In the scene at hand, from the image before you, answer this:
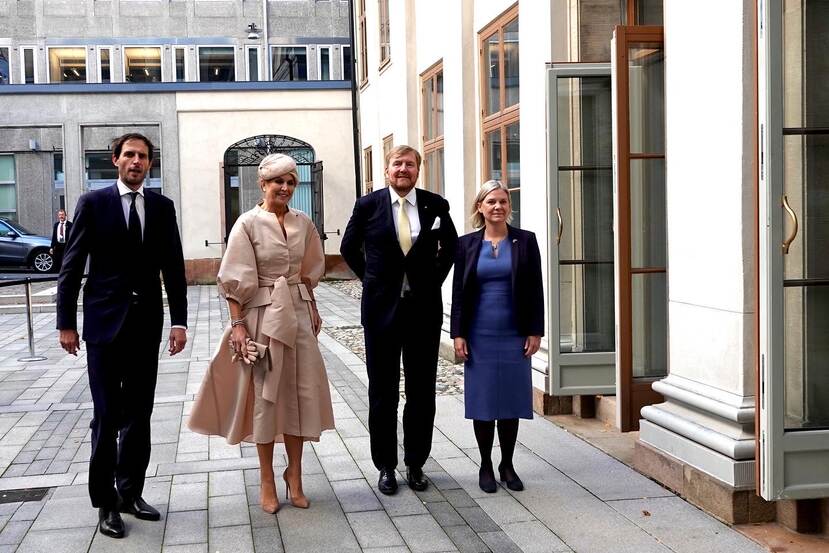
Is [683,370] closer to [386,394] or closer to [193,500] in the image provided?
[386,394]

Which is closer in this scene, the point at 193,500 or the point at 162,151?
the point at 193,500

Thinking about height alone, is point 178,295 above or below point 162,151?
below

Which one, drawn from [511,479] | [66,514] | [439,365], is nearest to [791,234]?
[511,479]

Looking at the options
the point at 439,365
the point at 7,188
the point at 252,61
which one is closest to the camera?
the point at 439,365

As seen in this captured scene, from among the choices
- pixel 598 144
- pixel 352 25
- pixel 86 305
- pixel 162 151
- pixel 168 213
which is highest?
pixel 352 25

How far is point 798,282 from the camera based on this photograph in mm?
4422

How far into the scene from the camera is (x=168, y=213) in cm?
525

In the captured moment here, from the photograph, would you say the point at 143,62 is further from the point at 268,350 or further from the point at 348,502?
the point at 348,502

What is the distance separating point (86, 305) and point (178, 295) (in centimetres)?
48

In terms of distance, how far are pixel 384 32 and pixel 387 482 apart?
44.7ft

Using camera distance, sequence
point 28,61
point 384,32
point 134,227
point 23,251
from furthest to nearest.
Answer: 1. point 28,61
2. point 23,251
3. point 384,32
4. point 134,227

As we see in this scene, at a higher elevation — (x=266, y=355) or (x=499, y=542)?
(x=266, y=355)

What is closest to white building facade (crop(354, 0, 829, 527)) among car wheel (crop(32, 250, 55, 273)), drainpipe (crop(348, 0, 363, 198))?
drainpipe (crop(348, 0, 363, 198))

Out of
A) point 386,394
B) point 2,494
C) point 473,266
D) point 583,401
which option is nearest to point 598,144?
point 583,401
